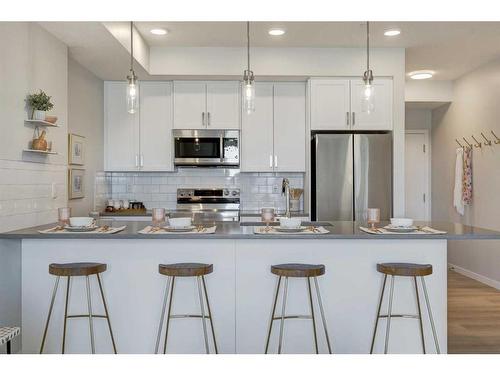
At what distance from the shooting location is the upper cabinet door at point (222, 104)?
516cm

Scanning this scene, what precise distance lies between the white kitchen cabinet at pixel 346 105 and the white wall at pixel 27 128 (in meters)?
2.53

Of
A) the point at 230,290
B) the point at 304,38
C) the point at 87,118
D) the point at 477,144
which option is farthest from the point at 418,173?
the point at 230,290

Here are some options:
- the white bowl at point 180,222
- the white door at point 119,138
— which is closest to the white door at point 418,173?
the white door at point 119,138

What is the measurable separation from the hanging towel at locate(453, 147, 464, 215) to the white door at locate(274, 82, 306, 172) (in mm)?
2309

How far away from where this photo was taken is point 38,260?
2943 mm

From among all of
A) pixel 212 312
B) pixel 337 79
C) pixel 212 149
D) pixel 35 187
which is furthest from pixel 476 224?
pixel 35 187

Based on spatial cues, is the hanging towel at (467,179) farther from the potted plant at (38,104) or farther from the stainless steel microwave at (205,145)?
the potted plant at (38,104)

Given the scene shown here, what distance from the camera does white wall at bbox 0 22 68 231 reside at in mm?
2949

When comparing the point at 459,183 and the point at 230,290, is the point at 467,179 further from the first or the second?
the point at 230,290

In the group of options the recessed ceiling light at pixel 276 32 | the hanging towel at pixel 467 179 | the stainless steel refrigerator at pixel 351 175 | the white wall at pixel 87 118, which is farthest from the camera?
the hanging towel at pixel 467 179

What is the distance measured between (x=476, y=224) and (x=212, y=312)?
13.9ft

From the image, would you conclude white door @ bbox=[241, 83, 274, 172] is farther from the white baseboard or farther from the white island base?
the white baseboard

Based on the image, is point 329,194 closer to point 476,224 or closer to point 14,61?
point 476,224
